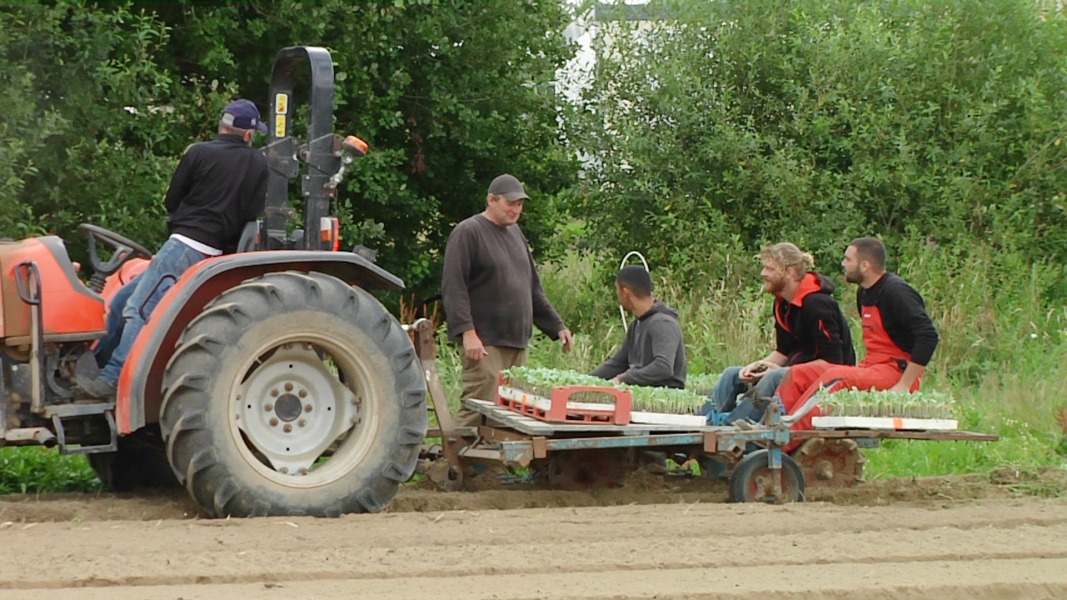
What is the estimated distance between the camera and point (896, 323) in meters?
8.17

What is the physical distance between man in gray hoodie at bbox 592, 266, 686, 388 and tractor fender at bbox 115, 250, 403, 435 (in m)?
1.83

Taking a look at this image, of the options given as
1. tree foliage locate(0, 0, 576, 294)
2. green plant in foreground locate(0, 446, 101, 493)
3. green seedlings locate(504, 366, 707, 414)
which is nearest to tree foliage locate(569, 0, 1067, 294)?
tree foliage locate(0, 0, 576, 294)

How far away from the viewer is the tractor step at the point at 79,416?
6.44 metres

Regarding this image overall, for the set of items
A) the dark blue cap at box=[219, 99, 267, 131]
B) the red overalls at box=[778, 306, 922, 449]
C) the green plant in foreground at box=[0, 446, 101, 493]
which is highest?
the dark blue cap at box=[219, 99, 267, 131]

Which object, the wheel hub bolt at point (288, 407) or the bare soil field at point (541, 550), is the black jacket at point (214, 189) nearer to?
the wheel hub bolt at point (288, 407)

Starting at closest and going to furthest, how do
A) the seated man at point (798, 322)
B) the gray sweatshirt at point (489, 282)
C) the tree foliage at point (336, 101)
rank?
the seated man at point (798, 322) < the gray sweatshirt at point (489, 282) < the tree foliage at point (336, 101)

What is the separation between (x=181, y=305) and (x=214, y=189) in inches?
26.5

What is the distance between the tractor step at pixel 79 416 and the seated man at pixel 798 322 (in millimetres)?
3347

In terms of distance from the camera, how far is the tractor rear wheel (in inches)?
250

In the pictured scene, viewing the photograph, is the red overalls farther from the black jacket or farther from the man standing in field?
the black jacket

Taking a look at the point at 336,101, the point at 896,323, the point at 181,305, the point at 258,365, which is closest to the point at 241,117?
the point at 181,305

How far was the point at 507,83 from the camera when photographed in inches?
546

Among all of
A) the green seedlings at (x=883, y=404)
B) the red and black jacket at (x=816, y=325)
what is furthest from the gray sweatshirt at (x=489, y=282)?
the green seedlings at (x=883, y=404)

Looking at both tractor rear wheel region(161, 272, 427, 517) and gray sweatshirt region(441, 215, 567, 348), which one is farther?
gray sweatshirt region(441, 215, 567, 348)
